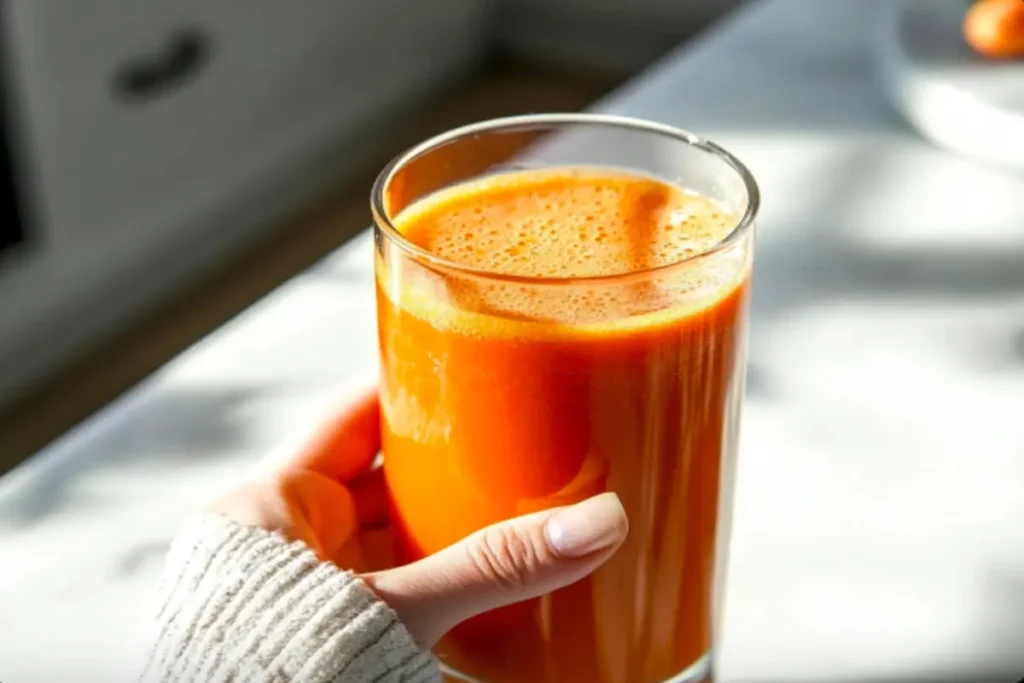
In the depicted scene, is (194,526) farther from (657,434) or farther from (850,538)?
(850,538)

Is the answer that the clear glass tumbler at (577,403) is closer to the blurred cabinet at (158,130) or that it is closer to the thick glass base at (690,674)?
the thick glass base at (690,674)

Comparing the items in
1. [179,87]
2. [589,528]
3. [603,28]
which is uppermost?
[589,528]

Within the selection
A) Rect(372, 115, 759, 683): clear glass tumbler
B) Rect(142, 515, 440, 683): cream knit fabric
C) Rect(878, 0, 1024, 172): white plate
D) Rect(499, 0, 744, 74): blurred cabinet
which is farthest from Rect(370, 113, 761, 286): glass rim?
Rect(499, 0, 744, 74): blurred cabinet

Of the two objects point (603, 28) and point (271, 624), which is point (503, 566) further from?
point (603, 28)

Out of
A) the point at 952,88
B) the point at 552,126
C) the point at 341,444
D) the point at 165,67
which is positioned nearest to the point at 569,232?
the point at 552,126

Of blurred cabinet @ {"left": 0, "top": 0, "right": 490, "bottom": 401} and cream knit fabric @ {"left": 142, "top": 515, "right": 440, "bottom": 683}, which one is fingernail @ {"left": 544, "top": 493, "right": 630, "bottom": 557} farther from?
blurred cabinet @ {"left": 0, "top": 0, "right": 490, "bottom": 401}

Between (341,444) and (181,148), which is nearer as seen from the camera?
(341,444)

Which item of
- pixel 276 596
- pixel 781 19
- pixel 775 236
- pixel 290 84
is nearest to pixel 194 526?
pixel 276 596

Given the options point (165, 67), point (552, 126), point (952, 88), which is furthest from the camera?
point (165, 67)
